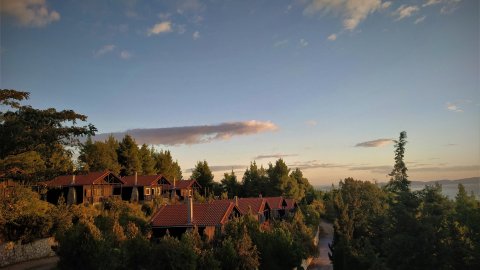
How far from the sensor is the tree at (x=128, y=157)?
7694cm

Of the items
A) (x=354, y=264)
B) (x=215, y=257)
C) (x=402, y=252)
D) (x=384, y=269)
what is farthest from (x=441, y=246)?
(x=215, y=257)

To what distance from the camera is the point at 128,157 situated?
252 feet

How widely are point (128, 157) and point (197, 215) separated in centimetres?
4140

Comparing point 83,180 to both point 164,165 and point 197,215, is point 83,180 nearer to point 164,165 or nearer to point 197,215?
point 197,215

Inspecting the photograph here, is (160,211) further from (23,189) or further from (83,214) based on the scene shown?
(23,189)

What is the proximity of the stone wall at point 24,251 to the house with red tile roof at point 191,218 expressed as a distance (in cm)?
1021

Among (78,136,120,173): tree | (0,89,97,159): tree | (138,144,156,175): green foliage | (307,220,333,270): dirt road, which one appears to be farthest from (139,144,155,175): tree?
(0,89,97,159): tree

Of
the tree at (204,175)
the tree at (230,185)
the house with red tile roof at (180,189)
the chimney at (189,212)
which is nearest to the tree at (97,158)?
the house with red tile roof at (180,189)

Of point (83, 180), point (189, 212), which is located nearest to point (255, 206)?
point (189, 212)

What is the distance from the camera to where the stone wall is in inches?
1231

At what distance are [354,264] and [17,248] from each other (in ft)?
104

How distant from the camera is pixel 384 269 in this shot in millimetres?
27844

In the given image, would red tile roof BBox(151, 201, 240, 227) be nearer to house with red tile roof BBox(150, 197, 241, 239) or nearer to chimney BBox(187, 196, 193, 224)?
house with red tile roof BBox(150, 197, 241, 239)

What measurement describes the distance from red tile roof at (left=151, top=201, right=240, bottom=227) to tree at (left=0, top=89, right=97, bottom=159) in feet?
45.8
